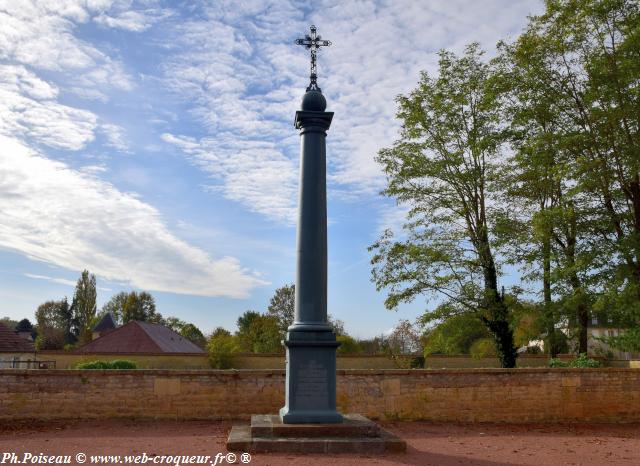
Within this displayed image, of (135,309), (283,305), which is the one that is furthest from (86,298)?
(283,305)

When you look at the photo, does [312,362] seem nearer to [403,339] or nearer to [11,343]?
[11,343]

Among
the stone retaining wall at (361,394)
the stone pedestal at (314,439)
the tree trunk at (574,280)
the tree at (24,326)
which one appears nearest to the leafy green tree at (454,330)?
the tree trunk at (574,280)

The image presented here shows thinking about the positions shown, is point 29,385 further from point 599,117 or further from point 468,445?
point 599,117

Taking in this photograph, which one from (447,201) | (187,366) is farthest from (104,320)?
(447,201)

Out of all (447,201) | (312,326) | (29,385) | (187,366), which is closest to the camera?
(312,326)

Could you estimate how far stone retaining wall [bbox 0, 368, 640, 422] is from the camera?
12.0 metres

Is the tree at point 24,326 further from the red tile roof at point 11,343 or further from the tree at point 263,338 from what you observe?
the red tile roof at point 11,343

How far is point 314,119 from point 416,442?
19.2ft

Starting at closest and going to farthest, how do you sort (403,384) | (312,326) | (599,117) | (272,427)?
1. (272,427)
2. (312,326)
3. (403,384)
4. (599,117)

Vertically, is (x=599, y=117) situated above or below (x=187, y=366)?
above

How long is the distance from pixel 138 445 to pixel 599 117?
14575 mm

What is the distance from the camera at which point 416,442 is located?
10.3 m

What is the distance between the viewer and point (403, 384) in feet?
43.3

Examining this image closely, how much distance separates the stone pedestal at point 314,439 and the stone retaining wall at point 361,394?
3.05m
